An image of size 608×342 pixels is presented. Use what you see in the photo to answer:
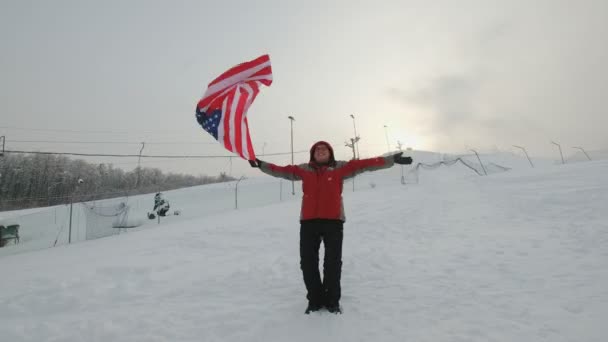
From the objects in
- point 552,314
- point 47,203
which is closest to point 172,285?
point 552,314

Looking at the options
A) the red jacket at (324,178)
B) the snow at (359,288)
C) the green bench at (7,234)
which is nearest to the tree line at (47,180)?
the green bench at (7,234)

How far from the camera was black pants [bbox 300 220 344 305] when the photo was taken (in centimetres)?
374

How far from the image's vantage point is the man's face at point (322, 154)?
4.11m

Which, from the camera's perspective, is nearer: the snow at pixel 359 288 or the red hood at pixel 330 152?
the snow at pixel 359 288

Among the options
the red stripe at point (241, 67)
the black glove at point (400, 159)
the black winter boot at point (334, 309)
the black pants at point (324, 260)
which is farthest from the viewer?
the red stripe at point (241, 67)

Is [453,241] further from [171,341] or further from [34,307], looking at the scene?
[34,307]

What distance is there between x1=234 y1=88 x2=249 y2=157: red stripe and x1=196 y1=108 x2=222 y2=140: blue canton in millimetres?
261

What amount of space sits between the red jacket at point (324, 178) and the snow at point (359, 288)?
115 cm

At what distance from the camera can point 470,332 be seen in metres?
2.98

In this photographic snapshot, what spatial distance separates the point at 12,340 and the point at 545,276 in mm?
6393

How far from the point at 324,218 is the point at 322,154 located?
0.83m

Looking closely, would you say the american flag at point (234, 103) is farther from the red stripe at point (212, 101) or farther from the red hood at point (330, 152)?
the red hood at point (330, 152)

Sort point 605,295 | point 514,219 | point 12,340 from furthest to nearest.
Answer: point 514,219 → point 605,295 → point 12,340

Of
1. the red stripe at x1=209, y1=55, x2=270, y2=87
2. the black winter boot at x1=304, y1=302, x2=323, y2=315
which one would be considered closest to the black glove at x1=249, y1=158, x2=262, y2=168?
the red stripe at x1=209, y1=55, x2=270, y2=87
